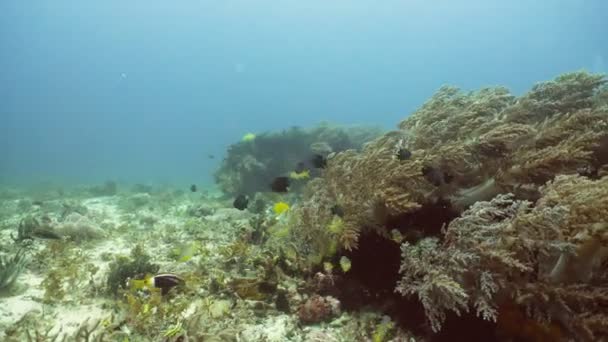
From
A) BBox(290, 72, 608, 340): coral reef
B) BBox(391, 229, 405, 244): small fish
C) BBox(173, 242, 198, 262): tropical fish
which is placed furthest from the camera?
BBox(173, 242, 198, 262): tropical fish

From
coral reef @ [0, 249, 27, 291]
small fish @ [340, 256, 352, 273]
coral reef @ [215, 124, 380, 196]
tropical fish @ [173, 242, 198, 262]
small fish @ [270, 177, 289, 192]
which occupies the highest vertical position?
coral reef @ [215, 124, 380, 196]

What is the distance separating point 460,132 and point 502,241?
2462 millimetres

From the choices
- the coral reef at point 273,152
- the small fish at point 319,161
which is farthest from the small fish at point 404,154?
the coral reef at point 273,152

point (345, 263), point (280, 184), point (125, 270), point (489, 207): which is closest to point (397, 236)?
point (345, 263)

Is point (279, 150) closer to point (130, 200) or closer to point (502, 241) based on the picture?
point (130, 200)

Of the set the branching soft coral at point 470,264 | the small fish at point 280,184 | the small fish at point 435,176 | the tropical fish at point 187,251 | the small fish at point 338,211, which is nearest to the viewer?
the branching soft coral at point 470,264

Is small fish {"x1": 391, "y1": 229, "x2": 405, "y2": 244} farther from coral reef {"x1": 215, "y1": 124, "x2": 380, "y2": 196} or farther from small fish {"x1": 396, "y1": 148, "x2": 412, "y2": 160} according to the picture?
coral reef {"x1": 215, "y1": 124, "x2": 380, "y2": 196}

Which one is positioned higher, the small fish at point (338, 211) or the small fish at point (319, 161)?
the small fish at point (319, 161)

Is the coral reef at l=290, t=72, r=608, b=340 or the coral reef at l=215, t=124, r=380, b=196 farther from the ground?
the coral reef at l=215, t=124, r=380, b=196

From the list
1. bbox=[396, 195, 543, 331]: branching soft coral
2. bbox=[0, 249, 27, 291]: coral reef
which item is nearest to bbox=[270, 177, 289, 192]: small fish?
bbox=[396, 195, 543, 331]: branching soft coral

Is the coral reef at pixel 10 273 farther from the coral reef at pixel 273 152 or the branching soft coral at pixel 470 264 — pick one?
the coral reef at pixel 273 152

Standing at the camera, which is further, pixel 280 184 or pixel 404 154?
pixel 280 184

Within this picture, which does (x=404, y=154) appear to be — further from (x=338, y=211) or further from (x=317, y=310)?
(x=317, y=310)

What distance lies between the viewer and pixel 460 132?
17.6 feet
